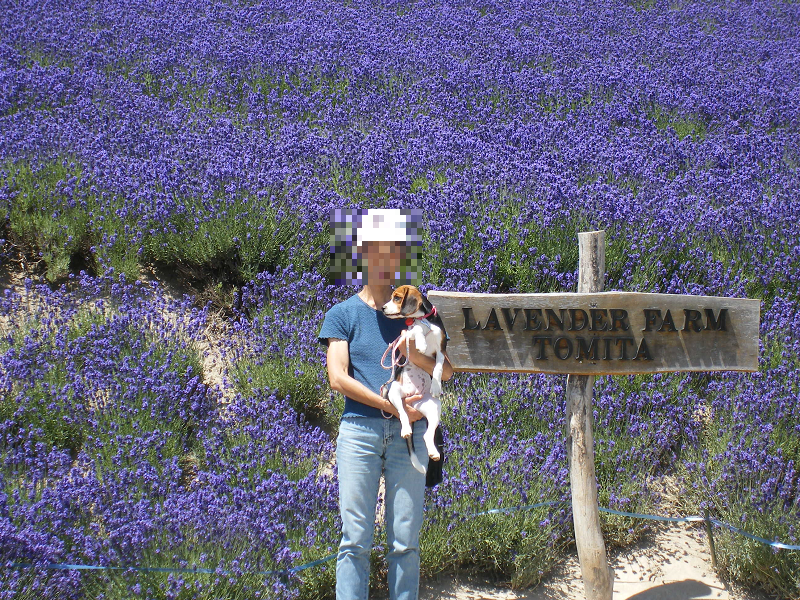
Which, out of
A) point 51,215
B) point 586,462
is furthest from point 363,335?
point 51,215

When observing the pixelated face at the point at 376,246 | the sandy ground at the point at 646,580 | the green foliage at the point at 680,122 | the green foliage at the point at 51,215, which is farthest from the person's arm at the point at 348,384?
the green foliage at the point at 680,122

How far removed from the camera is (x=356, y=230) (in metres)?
2.08

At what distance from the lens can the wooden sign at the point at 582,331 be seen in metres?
2.25

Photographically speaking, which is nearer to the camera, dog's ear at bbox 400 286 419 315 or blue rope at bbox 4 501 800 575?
dog's ear at bbox 400 286 419 315

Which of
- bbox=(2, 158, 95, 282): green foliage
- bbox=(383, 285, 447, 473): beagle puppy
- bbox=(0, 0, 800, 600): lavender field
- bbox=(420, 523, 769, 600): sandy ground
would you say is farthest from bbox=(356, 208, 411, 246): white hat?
bbox=(2, 158, 95, 282): green foliage

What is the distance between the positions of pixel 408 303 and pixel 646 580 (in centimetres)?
178

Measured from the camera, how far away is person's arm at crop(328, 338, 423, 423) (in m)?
2.07

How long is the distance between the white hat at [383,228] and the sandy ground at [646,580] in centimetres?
152

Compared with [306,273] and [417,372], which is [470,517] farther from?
[306,273]

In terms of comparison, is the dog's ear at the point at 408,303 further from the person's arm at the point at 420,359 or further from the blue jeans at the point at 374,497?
the blue jeans at the point at 374,497

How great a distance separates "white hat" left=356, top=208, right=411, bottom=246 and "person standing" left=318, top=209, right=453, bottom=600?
17 mm

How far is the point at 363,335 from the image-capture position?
2180 mm

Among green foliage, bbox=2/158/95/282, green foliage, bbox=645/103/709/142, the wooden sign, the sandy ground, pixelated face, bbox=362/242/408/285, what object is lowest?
the sandy ground

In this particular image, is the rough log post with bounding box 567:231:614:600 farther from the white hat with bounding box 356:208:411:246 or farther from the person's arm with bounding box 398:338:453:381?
the white hat with bounding box 356:208:411:246
